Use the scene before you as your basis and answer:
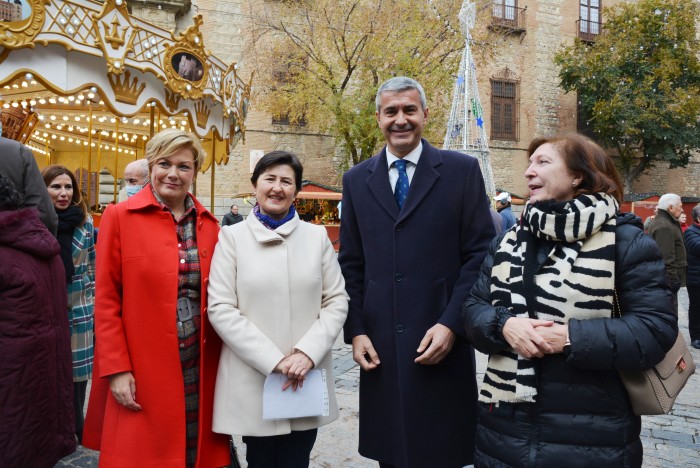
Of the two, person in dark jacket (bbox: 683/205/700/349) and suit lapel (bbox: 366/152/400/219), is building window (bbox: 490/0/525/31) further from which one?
suit lapel (bbox: 366/152/400/219)

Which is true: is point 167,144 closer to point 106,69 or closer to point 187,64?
point 106,69

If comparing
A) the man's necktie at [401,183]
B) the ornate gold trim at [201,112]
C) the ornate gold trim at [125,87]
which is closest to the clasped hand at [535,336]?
the man's necktie at [401,183]

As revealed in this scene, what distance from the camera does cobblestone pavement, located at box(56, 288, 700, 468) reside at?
3.57 m

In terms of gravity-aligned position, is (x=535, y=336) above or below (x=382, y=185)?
below

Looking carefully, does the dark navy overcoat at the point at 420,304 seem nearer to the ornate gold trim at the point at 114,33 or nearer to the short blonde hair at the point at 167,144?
the short blonde hair at the point at 167,144

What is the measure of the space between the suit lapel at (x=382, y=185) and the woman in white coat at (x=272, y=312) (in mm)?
337

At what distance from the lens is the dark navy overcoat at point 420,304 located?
93.7 inches

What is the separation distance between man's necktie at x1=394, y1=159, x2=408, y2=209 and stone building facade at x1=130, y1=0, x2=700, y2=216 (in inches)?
705

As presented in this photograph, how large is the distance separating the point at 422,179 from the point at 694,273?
20.1ft

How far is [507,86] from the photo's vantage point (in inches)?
930

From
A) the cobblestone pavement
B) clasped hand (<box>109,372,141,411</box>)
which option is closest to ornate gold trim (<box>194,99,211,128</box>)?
the cobblestone pavement

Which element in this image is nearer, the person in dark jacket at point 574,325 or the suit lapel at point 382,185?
the person in dark jacket at point 574,325

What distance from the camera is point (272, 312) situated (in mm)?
2363

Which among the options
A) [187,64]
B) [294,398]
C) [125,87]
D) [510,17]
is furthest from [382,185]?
[510,17]
